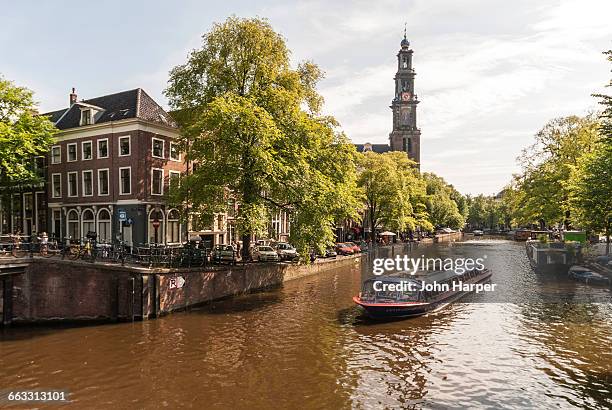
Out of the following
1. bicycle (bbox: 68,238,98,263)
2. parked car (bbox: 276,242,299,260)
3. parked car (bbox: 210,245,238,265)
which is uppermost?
bicycle (bbox: 68,238,98,263)

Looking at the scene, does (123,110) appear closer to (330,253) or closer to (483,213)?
(330,253)

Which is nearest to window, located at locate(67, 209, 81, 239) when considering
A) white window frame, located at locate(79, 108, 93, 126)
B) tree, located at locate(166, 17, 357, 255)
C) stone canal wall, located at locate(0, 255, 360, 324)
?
white window frame, located at locate(79, 108, 93, 126)

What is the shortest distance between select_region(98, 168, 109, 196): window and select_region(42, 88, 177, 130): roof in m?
4.54

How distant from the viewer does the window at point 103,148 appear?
131 ft

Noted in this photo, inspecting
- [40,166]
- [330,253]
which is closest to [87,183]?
[40,166]

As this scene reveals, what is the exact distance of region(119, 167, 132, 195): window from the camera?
38.4 metres

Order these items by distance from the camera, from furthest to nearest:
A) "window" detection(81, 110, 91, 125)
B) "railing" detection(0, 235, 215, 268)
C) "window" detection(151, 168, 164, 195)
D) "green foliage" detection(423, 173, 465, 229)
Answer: "green foliage" detection(423, 173, 465, 229), "window" detection(81, 110, 91, 125), "window" detection(151, 168, 164, 195), "railing" detection(0, 235, 215, 268)

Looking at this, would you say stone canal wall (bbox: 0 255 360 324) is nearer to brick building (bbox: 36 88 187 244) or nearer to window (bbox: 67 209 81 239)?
brick building (bbox: 36 88 187 244)

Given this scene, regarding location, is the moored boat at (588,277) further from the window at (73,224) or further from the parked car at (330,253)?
the window at (73,224)

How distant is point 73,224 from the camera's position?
42.4 metres

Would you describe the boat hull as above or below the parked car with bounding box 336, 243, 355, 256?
below

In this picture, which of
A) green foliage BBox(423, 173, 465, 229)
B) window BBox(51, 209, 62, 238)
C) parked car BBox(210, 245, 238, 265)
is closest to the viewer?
parked car BBox(210, 245, 238, 265)

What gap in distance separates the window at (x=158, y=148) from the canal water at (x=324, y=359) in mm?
16018

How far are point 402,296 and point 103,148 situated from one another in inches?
1153
